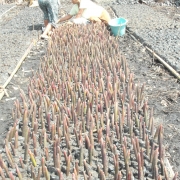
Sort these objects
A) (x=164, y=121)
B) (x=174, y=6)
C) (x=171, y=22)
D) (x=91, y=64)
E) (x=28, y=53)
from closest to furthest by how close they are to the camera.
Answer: (x=164, y=121) < (x=91, y=64) < (x=28, y=53) < (x=171, y=22) < (x=174, y=6)

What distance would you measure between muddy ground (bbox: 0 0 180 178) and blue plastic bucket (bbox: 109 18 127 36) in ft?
0.99

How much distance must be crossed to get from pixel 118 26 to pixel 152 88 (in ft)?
7.79

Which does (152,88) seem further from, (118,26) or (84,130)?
(118,26)

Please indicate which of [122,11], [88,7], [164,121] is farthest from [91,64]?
[122,11]

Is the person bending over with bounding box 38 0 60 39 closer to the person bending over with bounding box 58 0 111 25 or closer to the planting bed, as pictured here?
the person bending over with bounding box 58 0 111 25

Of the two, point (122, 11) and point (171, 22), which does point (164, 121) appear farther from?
point (122, 11)

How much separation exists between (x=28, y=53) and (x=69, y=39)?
29.2 inches

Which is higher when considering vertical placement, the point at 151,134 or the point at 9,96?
the point at 151,134

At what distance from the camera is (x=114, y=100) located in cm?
369

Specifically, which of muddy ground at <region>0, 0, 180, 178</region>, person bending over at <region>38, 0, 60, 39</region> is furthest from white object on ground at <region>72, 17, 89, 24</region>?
muddy ground at <region>0, 0, 180, 178</region>

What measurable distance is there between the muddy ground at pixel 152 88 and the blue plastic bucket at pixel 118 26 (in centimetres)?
30

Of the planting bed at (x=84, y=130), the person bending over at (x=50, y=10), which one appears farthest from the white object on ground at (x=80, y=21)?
the planting bed at (x=84, y=130)

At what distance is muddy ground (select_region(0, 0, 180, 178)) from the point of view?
3254mm

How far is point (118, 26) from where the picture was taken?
6.39 metres
